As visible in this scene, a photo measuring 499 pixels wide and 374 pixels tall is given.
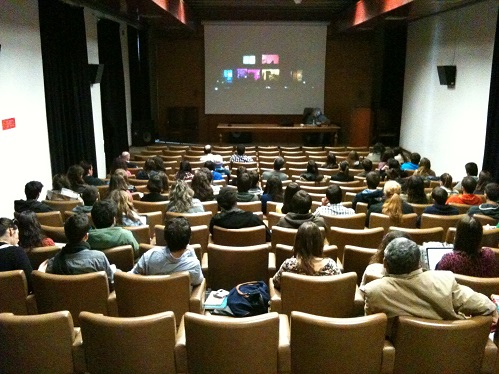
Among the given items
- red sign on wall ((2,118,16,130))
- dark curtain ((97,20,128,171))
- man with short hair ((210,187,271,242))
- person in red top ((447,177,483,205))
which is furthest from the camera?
dark curtain ((97,20,128,171))

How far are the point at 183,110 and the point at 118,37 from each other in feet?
12.3

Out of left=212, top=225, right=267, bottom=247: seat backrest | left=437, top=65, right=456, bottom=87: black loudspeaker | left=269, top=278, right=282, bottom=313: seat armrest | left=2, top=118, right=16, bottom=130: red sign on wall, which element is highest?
left=437, top=65, right=456, bottom=87: black loudspeaker

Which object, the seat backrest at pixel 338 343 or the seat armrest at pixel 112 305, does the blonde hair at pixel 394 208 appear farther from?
the seat armrest at pixel 112 305

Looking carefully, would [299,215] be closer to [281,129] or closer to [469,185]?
[469,185]

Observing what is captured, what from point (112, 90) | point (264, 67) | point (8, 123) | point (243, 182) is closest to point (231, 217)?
point (243, 182)

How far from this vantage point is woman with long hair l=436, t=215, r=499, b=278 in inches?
128

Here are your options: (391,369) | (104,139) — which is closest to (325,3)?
(104,139)

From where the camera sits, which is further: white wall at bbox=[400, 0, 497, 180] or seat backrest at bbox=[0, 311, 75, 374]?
white wall at bbox=[400, 0, 497, 180]

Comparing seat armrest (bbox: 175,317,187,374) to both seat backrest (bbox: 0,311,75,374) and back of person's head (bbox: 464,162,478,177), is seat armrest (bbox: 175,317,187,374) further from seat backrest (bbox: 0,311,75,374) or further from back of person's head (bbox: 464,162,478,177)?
Result: back of person's head (bbox: 464,162,478,177)

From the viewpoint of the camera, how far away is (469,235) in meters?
3.22

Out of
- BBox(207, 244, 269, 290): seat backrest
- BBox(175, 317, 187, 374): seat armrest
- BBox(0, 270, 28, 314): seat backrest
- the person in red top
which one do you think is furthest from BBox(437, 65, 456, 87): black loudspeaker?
BBox(0, 270, 28, 314): seat backrest

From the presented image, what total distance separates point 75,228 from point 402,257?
81.9 inches

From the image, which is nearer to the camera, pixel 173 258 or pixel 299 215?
pixel 173 258

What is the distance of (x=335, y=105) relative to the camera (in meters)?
15.1
